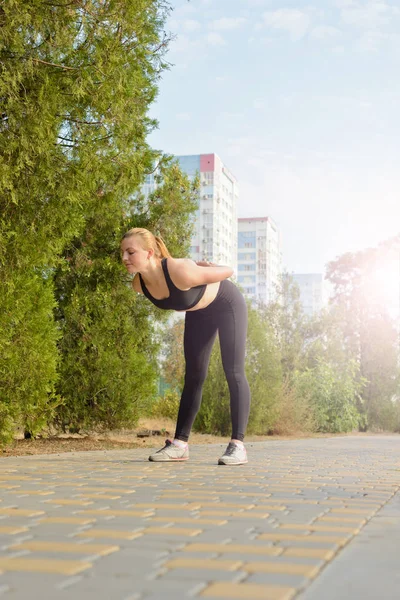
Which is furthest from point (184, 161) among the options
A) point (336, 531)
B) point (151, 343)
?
point (336, 531)

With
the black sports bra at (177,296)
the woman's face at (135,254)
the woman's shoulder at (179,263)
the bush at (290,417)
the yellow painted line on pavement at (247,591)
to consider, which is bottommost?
the bush at (290,417)

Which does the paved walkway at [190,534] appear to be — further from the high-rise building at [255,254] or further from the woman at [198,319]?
the high-rise building at [255,254]

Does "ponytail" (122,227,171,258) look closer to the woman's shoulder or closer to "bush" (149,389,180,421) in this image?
the woman's shoulder

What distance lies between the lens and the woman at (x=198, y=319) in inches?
235

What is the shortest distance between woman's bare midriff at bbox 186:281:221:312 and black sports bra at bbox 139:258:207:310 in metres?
0.06

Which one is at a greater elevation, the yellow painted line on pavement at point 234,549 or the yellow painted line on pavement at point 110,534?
the yellow painted line on pavement at point 234,549

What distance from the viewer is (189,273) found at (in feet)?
19.0

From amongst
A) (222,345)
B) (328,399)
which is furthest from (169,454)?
(328,399)

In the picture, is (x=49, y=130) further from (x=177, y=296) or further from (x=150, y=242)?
(x=177, y=296)

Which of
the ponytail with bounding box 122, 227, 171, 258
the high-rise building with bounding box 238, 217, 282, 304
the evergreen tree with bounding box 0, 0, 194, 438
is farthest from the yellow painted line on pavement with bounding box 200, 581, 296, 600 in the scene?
the high-rise building with bounding box 238, 217, 282, 304

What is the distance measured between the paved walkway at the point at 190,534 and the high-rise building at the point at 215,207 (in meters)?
105

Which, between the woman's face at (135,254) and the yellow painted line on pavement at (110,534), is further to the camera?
the woman's face at (135,254)

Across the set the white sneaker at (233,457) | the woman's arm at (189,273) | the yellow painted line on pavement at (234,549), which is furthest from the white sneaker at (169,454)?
the yellow painted line on pavement at (234,549)

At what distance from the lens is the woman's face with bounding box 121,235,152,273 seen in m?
5.94
